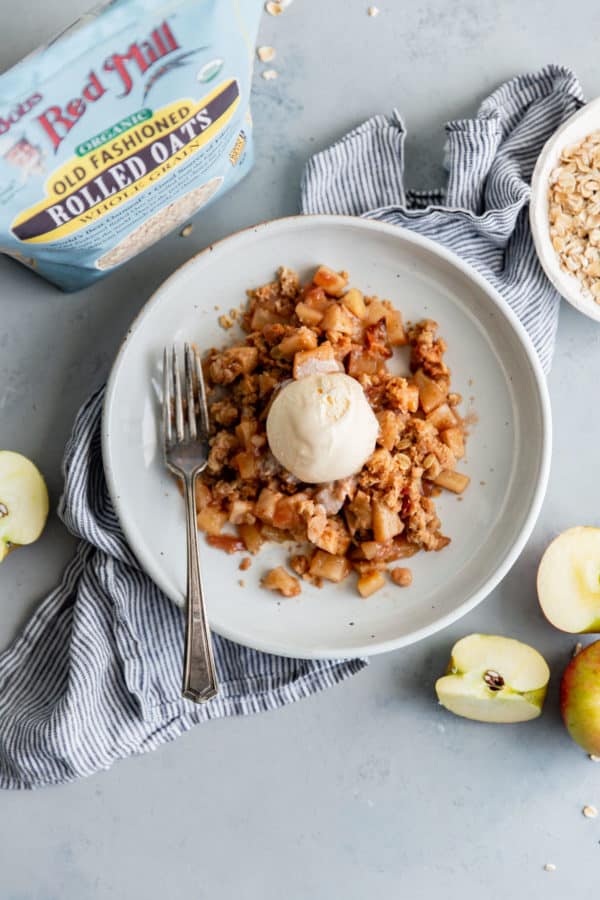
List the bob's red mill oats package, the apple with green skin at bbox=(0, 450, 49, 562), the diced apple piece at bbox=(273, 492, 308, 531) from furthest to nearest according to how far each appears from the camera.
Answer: the apple with green skin at bbox=(0, 450, 49, 562)
the diced apple piece at bbox=(273, 492, 308, 531)
the bob's red mill oats package

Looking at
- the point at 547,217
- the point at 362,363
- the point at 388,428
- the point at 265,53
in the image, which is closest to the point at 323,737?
the point at 388,428

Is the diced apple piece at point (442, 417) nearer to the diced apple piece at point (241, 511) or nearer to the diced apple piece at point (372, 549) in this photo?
the diced apple piece at point (372, 549)

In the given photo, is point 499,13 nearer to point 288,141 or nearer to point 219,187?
point 288,141

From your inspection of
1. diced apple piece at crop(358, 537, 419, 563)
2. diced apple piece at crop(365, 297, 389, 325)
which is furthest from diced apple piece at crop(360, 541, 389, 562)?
diced apple piece at crop(365, 297, 389, 325)

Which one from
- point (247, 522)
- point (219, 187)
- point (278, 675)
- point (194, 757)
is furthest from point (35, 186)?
point (194, 757)

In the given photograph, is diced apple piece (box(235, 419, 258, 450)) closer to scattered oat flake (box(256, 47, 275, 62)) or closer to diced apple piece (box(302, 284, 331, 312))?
diced apple piece (box(302, 284, 331, 312))

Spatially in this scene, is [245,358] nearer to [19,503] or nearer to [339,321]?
[339,321]
